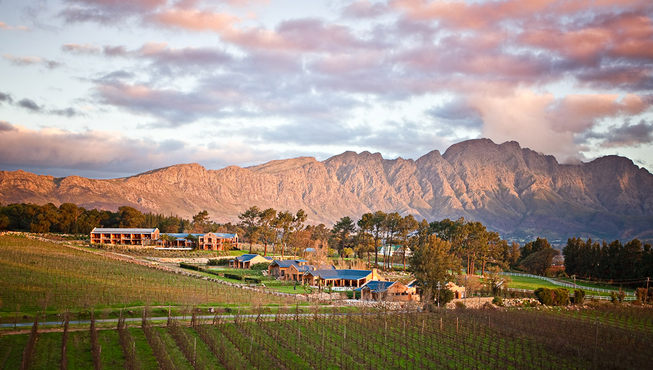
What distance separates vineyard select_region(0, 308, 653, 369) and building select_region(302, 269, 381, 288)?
19551mm

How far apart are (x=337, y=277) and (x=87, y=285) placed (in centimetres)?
3131

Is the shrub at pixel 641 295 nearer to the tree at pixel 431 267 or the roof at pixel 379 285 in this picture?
the tree at pixel 431 267

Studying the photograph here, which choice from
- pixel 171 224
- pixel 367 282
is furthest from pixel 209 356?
pixel 171 224

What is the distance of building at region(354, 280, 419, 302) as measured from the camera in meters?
57.5

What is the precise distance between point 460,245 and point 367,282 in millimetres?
31554

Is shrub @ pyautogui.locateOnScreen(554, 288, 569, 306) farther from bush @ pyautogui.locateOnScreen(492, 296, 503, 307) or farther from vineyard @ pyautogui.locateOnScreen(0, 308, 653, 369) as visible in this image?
vineyard @ pyautogui.locateOnScreen(0, 308, 653, 369)

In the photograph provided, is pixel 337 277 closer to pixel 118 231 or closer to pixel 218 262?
pixel 218 262

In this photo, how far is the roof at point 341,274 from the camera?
215 ft

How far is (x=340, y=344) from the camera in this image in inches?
1308

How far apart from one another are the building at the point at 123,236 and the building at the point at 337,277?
4483cm

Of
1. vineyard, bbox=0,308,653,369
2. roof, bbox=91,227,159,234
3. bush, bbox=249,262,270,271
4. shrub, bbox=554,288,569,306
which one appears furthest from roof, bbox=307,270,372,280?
roof, bbox=91,227,159,234

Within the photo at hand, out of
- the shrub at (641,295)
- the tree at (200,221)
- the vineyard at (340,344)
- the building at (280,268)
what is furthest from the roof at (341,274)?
the tree at (200,221)

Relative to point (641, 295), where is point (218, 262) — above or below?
above

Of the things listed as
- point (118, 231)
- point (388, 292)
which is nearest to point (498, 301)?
point (388, 292)
